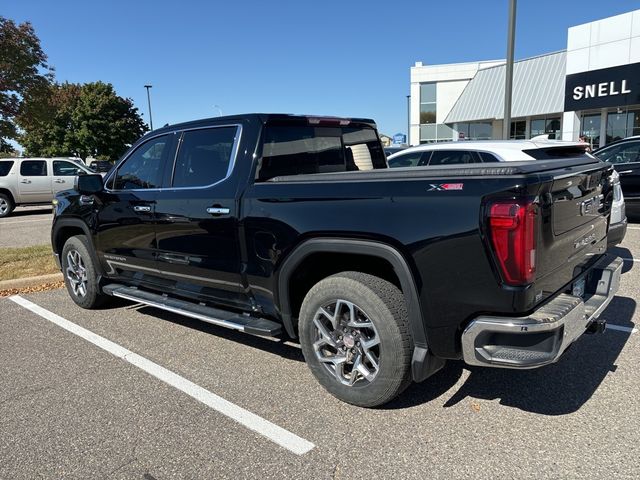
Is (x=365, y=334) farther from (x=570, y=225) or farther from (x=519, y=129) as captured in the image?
(x=519, y=129)

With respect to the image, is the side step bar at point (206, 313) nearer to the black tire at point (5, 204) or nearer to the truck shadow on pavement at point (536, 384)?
the truck shadow on pavement at point (536, 384)

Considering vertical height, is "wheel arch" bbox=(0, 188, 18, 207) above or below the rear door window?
below

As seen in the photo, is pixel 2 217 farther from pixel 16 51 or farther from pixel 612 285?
pixel 612 285

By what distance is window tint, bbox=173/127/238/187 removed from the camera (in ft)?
13.2

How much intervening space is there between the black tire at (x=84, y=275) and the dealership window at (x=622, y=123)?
23.0 metres

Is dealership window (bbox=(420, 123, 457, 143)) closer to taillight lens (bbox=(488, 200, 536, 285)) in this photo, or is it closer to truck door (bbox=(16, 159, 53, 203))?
truck door (bbox=(16, 159, 53, 203))

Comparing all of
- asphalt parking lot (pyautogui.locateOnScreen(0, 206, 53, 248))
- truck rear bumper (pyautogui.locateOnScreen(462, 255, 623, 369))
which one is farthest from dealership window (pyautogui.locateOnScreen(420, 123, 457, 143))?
truck rear bumper (pyautogui.locateOnScreen(462, 255, 623, 369))

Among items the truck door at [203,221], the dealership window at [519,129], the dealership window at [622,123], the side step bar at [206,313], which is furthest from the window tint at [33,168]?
the dealership window at [519,129]

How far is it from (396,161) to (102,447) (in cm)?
699

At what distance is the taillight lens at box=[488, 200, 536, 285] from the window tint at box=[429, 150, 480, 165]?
15.5 ft

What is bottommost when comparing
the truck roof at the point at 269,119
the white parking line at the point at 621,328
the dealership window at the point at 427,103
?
the white parking line at the point at 621,328

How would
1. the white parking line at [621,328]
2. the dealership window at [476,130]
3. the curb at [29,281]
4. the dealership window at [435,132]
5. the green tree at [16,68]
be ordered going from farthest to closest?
the dealership window at [435,132], the dealership window at [476,130], the green tree at [16,68], the curb at [29,281], the white parking line at [621,328]

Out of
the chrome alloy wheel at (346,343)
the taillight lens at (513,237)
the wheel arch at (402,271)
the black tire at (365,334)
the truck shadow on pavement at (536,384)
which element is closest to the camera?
the taillight lens at (513,237)

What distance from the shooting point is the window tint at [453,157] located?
7.34 metres
